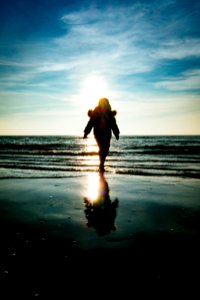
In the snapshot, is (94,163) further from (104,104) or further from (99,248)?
(99,248)

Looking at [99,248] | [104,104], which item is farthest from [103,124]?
[99,248]

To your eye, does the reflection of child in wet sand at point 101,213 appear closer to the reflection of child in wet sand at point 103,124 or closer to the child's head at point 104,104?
the reflection of child in wet sand at point 103,124

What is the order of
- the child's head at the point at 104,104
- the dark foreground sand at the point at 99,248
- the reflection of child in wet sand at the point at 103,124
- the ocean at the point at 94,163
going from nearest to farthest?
the dark foreground sand at the point at 99,248 < the reflection of child in wet sand at the point at 103,124 < the child's head at the point at 104,104 < the ocean at the point at 94,163

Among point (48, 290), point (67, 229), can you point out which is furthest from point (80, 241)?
point (48, 290)

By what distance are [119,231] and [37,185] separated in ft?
14.5

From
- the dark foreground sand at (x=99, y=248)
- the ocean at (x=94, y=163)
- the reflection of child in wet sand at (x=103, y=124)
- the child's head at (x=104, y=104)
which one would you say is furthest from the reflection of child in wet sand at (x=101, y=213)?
the child's head at (x=104, y=104)

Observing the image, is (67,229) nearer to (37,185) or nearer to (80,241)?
(80,241)

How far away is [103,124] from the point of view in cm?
1101

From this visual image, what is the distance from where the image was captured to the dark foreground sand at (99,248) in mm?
2424

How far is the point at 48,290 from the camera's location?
2385 millimetres

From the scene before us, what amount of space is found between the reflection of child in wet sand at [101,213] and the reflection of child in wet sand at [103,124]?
13.6 ft

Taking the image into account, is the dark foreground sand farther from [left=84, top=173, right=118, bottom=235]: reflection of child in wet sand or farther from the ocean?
the ocean

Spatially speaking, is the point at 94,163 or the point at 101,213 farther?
the point at 94,163

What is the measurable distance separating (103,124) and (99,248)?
804 centimetres
